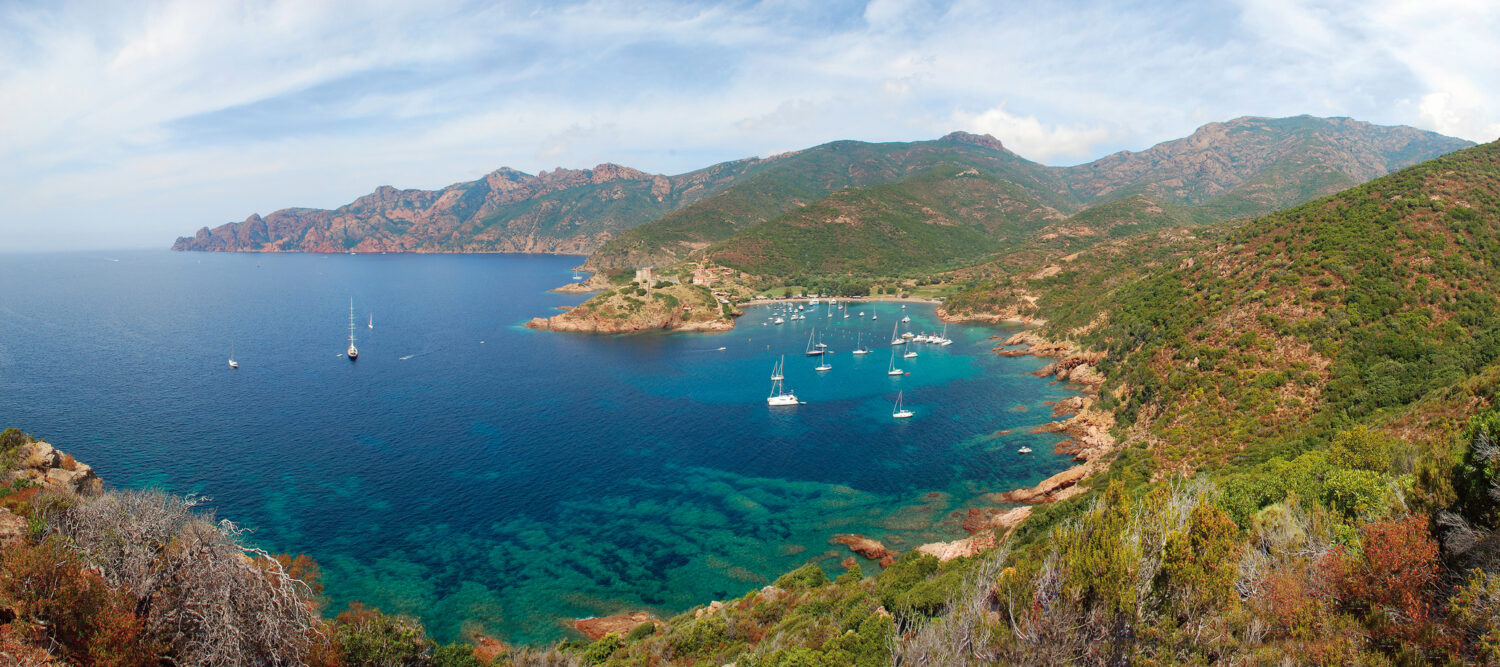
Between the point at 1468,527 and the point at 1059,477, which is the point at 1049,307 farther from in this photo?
the point at 1468,527

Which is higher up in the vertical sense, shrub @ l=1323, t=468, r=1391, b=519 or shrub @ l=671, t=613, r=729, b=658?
shrub @ l=1323, t=468, r=1391, b=519

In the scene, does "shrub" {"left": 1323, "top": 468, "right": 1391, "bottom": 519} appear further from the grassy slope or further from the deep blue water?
the deep blue water

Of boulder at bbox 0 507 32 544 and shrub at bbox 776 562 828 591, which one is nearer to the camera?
boulder at bbox 0 507 32 544

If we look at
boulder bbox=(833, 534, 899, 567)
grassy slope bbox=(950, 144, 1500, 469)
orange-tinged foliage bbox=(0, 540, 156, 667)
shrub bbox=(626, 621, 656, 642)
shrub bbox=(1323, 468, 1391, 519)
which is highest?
grassy slope bbox=(950, 144, 1500, 469)

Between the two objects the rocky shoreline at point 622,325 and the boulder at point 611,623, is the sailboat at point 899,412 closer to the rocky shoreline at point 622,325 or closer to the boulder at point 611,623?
the boulder at point 611,623

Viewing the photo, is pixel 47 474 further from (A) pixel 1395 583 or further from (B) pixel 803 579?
(A) pixel 1395 583

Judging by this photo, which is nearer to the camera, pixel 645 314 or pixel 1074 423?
pixel 1074 423

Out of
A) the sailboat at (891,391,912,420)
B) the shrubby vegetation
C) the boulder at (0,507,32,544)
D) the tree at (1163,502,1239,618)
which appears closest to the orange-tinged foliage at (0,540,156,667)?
the shrubby vegetation

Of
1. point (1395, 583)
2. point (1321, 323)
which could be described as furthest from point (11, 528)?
point (1321, 323)

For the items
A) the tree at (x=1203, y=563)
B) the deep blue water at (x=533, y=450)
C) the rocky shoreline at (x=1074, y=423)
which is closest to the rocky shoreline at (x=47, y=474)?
the deep blue water at (x=533, y=450)
